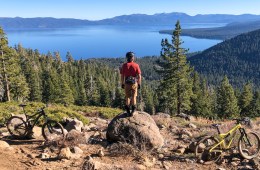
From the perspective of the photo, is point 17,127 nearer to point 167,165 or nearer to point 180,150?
point 167,165

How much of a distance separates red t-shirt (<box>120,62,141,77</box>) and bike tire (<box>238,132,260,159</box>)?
445 centimetres

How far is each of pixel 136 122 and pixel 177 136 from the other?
313 cm

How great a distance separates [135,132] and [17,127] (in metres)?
4.93

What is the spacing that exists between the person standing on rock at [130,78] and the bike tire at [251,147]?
4.06 metres

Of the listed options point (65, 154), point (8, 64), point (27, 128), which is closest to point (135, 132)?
point (65, 154)

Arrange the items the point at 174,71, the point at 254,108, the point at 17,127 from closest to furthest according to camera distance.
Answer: the point at 17,127 < the point at 174,71 < the point at 254,108

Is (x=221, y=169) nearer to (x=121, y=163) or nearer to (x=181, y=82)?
(x=121, y=163)

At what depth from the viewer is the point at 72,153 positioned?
10.2 m

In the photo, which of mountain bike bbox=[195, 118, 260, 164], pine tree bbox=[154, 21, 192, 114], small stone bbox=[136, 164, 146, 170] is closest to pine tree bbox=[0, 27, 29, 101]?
pine tree bbox=[154, 21, 192, 114]

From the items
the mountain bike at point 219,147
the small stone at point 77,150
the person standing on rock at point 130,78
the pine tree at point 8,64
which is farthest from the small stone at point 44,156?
the pine tree at point 8,64

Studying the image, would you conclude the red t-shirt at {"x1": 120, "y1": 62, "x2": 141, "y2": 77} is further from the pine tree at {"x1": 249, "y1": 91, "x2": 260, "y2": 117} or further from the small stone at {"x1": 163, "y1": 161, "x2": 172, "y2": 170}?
the pine tree at {"x1": 249, "y1": 91, "x2": 260, "y2": 117}

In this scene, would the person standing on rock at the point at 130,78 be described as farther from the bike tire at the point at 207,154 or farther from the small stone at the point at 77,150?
the bike tire at the point at 207,154

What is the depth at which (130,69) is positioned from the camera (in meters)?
11.7

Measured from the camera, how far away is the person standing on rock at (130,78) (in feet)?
38.1
